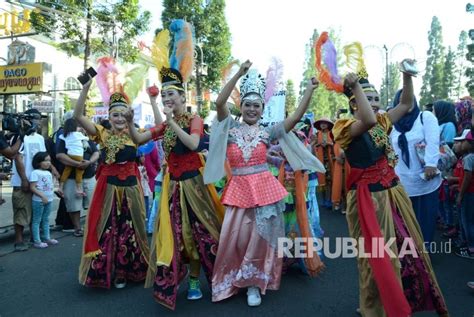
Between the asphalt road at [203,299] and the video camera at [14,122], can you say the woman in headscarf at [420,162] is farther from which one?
the video camera at [14,122]

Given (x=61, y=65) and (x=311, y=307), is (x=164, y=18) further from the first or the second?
(x=311, y=307)

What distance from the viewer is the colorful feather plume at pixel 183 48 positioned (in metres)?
3.85

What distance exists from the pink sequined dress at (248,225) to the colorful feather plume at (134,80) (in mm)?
1277

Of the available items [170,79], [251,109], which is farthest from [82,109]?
[251,109]

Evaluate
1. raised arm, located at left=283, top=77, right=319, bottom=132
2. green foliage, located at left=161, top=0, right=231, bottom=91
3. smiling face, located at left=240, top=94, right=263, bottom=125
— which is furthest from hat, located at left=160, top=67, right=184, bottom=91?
green foliage, located at left=161, top=0, right=231, bottom=91

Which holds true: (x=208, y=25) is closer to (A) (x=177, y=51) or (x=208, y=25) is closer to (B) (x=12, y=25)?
(B) (x=12, y=25)

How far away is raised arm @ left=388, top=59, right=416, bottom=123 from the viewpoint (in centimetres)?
277

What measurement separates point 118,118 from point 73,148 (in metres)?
2.42

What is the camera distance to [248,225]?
353 cm

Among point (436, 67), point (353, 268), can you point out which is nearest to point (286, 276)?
point (353, 268)

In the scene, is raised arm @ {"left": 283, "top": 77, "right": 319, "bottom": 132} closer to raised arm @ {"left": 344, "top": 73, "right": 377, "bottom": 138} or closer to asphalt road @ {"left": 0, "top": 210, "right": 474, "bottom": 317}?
raised arm @ {"left": 344, "top": 73, "right": 377, "bottom": 138}

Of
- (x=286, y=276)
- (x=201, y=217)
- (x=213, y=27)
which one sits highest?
(x=213, y=27)

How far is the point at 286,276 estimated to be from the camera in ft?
14.1

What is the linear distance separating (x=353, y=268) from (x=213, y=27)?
2138cm
